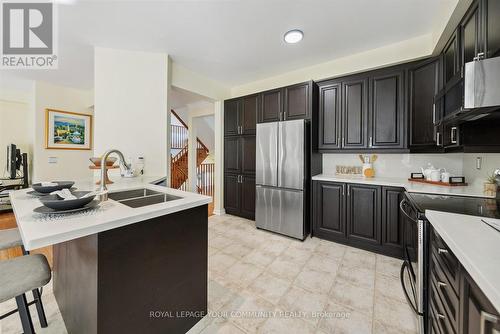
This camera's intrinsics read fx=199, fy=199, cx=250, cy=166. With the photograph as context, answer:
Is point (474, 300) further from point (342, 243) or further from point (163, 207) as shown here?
point (342, 243)

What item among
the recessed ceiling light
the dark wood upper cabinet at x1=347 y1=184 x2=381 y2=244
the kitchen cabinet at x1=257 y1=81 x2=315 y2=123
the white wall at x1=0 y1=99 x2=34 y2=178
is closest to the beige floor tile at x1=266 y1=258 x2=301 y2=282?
the dark wood upper cabinet at x1=347 y1=184 x2=381 y2=244

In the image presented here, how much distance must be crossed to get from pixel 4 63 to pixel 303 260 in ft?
16.3

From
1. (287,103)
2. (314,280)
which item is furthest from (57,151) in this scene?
(314,280)

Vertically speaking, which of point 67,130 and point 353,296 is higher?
point 67,130

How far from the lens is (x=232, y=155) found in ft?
12.9

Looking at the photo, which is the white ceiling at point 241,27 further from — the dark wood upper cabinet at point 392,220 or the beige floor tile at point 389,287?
the beige floor tile at point 389,287

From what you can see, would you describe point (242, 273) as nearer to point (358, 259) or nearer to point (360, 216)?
point (358, 259)

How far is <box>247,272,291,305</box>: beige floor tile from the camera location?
1.76m

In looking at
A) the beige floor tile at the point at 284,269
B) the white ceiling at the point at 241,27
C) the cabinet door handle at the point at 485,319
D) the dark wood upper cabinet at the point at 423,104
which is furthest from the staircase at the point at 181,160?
the cabinet door handle at the point at 485,319

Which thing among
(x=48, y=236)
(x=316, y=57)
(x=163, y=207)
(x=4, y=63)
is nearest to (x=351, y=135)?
(x=316, y=57)

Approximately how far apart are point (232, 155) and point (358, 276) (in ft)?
9.01

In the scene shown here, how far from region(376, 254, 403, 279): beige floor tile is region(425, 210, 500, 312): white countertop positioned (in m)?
1.20

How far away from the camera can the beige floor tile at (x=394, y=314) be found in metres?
1.45

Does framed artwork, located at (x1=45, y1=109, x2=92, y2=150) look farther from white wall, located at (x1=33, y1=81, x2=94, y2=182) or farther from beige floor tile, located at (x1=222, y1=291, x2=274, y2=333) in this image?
beige floor tile, located at (x1=222, y1=291, x2=274, y2=333)
